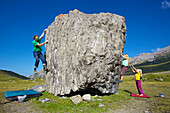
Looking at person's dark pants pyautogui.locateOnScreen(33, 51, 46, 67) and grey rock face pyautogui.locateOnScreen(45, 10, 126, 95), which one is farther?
person's dark pants pyautogui.locateOnScreen(33, 51, 46, 67)

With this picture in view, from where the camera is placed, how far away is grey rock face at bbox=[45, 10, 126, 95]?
9.38m

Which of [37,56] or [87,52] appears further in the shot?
[37,56]

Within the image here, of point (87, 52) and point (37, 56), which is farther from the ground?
point (37, 56)

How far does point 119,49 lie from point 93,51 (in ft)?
9.79

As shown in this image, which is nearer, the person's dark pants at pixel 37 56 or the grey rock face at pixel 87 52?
the grey rock face at pixel 87 52

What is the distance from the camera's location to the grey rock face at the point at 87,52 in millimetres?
9375

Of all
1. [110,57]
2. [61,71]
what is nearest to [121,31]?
[110,57]

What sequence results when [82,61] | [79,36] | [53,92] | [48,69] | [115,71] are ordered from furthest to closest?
[48,69], [53,92], [115,71], [79,36], [82,61]

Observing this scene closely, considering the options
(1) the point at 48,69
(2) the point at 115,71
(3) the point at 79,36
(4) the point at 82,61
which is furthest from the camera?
(1) the point at 48,69

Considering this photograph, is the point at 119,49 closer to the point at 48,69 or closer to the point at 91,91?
the point at 91,91

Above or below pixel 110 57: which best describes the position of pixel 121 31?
above

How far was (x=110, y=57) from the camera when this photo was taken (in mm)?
9914

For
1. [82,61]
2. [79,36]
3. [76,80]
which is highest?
[79,36]

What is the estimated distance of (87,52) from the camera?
30.7 ft
